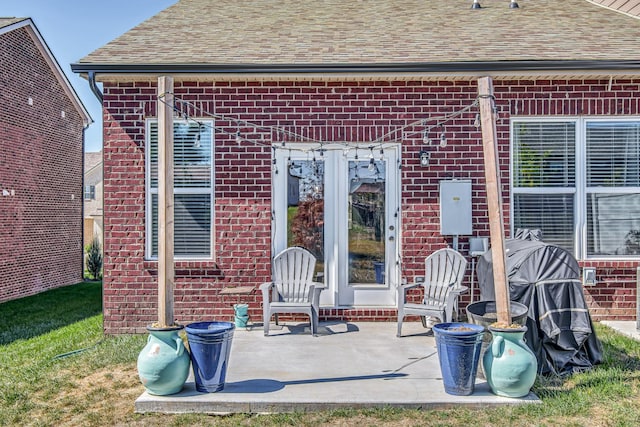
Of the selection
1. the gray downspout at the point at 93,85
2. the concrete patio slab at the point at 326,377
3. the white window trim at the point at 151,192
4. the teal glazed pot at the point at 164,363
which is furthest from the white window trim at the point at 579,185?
the gray downspout at the point at 93,85

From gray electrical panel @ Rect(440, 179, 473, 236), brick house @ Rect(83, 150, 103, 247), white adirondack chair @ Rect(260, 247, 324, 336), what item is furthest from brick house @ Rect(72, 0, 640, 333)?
brick house @ Rect(83, 150, 103, 247)

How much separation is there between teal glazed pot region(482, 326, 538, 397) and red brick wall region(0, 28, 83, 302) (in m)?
10.2

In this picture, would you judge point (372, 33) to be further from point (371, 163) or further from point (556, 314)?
point (556, 314)

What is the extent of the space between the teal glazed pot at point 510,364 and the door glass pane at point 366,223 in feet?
9.16

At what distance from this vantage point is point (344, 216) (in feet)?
21.5

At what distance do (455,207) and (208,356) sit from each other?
3675 millimetres

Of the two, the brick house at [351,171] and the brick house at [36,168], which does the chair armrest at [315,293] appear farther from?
the brick house at [36,168]

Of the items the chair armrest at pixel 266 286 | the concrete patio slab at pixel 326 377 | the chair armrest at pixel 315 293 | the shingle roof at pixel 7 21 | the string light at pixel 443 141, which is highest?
the shingle roof at pixel 7 21

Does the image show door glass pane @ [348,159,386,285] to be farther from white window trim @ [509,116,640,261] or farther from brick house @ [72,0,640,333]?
white window trim @ [509,116,640,261]

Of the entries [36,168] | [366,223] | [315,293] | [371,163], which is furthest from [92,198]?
[315,293]

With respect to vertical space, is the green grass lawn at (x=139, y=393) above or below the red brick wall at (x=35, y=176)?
below

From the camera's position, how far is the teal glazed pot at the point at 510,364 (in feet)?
12.3

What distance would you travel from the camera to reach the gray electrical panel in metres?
6.28

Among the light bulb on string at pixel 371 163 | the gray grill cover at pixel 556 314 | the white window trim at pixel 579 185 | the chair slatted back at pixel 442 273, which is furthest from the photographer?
the white window trim at pixel 579 185
